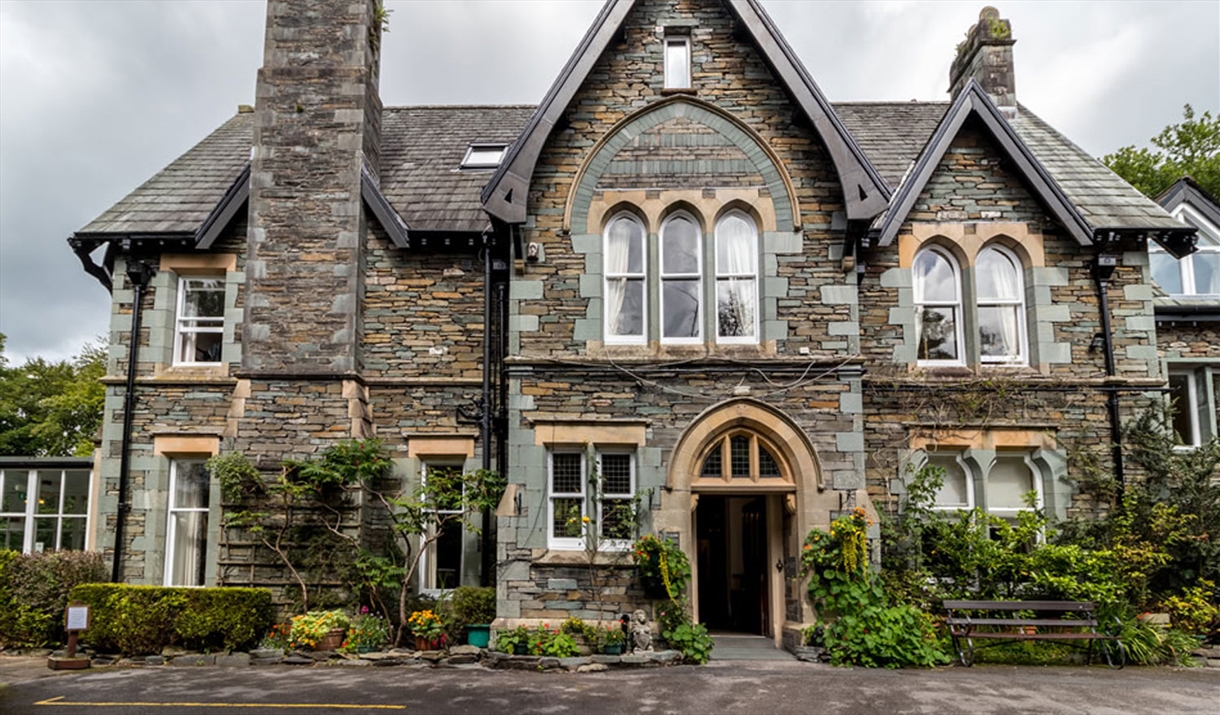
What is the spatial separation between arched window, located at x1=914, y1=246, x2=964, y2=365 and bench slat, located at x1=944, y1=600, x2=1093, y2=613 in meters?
3.99

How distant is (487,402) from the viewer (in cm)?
1355

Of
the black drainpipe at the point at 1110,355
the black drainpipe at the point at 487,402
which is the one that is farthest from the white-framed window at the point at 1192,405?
the black drainpipe at the point at 487,402

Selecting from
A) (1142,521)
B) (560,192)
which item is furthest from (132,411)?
(1142,521)

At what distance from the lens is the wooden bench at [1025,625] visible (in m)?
10.9

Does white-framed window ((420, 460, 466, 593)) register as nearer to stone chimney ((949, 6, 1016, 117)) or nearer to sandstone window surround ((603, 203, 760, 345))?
sandstone window surround ((603, 203, 760, 345))

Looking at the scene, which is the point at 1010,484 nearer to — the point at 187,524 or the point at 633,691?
the point at 633,691

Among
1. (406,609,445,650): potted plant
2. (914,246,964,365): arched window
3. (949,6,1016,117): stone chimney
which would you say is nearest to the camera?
(406,609,445,650): potted plant

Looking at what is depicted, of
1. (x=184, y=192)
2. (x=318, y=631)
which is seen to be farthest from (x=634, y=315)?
(x=184, y=192)

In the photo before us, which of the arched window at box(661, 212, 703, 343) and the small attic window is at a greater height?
the small attic window

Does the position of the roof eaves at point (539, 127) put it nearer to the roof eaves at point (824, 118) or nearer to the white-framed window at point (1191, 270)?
the roof eaves at point (824, 118)

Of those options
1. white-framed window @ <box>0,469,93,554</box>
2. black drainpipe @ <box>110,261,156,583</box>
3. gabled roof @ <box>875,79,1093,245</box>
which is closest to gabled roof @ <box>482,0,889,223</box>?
gabled roof @ <box>875,79,1093,245</box>

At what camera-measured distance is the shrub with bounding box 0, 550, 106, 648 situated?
12.8m

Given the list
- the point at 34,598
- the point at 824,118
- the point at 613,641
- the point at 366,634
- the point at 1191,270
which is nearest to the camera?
the point at 613,641

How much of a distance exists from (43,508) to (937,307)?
18.3 m
